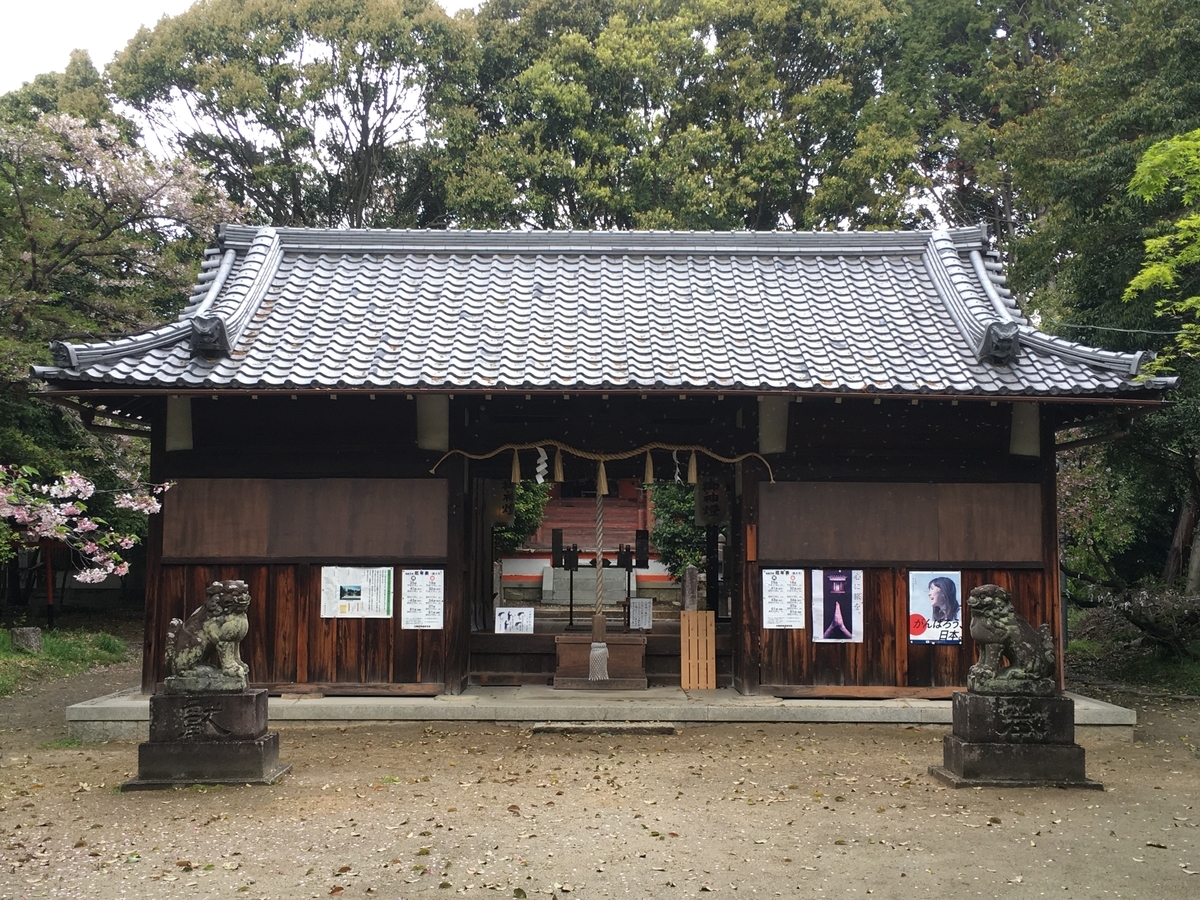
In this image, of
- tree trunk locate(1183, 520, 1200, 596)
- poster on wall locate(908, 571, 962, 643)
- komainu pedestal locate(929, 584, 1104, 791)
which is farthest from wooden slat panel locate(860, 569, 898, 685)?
tree trunk locate(1183, 520, 1200, 596)

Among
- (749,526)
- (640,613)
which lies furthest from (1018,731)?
(640,613)

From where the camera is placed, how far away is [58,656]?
57.8 ft

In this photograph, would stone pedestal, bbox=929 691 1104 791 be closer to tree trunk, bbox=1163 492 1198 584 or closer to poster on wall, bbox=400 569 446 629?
poster on wall, bbox=400 569 446 629

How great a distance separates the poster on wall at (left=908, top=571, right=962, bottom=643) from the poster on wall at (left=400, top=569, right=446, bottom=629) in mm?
5646

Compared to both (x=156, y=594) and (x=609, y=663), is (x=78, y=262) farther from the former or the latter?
(x=609, y=663)

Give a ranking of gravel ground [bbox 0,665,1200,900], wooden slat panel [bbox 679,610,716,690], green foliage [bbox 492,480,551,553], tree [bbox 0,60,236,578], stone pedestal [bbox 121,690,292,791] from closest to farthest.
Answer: gravel ground [bbox 0,665,1200,900]
stone pedestal [bbox 121,690,292,791]
wooden slat panel [bbox 679,610,716,690]
tree [bbox 0,60,236,578]
green foliage [bbox 492,480,551,553]

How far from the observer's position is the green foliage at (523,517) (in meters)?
27.5

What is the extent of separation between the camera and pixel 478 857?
6.71 meters

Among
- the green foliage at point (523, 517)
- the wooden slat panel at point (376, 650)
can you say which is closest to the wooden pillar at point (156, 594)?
the wooden slat panel at point (376, 650)

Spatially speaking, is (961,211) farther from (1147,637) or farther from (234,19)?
(234,19)

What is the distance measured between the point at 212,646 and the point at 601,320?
21.2 ft

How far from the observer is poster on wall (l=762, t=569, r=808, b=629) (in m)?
12.1

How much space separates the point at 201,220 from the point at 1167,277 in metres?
17.8

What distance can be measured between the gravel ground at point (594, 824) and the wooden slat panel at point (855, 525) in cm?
230
